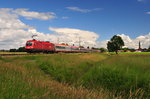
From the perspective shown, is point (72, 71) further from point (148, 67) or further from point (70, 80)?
point (148, 67)

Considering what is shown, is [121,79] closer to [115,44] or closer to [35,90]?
[35,90]

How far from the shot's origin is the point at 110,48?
3433 inches

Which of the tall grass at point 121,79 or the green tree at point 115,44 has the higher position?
the green tree at point 115,44

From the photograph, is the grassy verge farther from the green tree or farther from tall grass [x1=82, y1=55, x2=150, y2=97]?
the green tree

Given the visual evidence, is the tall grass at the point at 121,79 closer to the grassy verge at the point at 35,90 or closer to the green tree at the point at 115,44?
the grassy verge at the point at 35,90

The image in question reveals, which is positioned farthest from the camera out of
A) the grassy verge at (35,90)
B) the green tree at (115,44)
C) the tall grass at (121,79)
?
the green tree at (115,44)

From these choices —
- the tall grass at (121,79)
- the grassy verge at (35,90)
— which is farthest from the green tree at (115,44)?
the grassy verge at (35,90)

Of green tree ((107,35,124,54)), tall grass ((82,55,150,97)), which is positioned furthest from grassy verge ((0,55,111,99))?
green tree ((107,35,124,54))

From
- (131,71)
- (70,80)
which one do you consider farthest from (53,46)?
(131,71)

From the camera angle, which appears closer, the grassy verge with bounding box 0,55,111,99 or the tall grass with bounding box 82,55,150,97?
the grassy verge with bounding box 0,55,111,99

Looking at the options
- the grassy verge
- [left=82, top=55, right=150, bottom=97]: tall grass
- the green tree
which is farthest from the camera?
the green tree

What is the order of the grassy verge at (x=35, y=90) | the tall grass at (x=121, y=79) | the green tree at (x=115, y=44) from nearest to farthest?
the grassy verge at (x=35, y=90) < the tall grass at (x=121, y=79) < the green tree at (x=115, y=44)

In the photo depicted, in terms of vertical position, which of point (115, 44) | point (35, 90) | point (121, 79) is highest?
point (115, 44)

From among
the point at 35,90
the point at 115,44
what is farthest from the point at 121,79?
the point at 115,44
